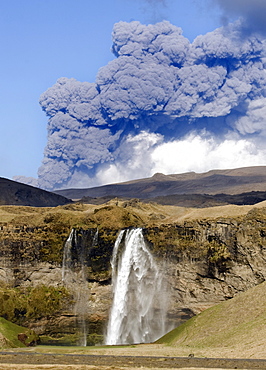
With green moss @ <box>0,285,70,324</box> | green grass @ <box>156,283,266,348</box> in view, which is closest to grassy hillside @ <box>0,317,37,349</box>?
green moss @ <box>0,285,70,324</box>

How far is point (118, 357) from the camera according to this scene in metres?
41.6

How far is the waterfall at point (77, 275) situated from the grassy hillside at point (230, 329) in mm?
22372

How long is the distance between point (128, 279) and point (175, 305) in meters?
8.24

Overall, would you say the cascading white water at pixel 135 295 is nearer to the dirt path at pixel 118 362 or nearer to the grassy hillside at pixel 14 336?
the grassy hillside at pixel 14 336

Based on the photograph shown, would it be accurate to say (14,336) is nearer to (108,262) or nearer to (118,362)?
(108,262)

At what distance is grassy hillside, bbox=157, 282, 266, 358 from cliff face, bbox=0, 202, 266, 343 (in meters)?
11.3

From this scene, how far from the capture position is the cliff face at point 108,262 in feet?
240

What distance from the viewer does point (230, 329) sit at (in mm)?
52750

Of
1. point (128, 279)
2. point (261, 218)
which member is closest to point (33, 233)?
point (128, 279)

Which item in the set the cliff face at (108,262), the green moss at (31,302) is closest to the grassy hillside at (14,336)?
the green moss at (31,302)

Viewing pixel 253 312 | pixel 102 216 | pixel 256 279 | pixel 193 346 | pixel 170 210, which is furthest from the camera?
pixel 170 210

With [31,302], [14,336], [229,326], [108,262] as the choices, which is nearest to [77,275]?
[108,262]

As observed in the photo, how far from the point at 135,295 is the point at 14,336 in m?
22.0

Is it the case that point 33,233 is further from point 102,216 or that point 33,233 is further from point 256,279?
point 256,279
